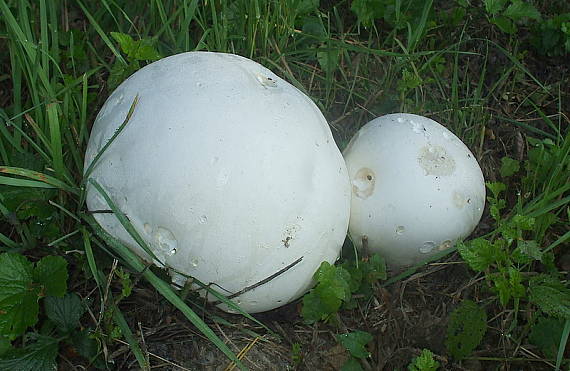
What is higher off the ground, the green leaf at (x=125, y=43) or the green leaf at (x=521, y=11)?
the green leaf at (x=125, y=43)

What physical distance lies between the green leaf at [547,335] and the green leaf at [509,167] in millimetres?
724

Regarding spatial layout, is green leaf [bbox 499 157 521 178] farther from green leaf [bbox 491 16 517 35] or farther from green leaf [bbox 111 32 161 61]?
green leaf [bbox 111 32 161 61]

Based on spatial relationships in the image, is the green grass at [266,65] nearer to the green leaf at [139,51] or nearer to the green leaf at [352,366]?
the green leaf at [139,51]

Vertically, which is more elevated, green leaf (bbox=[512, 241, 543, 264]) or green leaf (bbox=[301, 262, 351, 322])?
green leaf (bbox=[512, 241, 543, 264])

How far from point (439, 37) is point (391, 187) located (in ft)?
4.50

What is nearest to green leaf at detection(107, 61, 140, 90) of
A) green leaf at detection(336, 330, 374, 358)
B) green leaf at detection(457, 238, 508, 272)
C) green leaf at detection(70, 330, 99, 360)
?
green leaf at detection(70, 330, 99, 360)

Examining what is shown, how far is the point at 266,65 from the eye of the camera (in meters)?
2.76

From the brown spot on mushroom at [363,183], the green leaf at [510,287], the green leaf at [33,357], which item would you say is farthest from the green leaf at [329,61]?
the green leaf at [33,357]

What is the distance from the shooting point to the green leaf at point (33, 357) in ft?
6.31

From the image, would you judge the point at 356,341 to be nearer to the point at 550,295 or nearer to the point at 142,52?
the point at 550,295

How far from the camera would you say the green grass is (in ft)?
7.02

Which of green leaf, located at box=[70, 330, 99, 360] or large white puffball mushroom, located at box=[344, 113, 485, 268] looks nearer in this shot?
green leaf, located at box=[70, 330, 99, 360]

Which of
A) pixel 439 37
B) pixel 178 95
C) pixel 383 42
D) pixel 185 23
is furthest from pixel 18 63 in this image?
pixel 439 37

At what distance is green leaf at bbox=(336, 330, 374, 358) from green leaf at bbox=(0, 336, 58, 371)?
3.05ft
